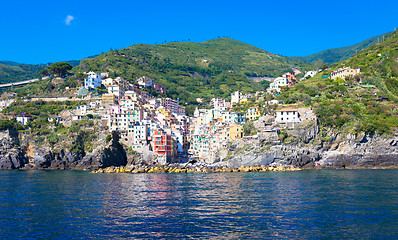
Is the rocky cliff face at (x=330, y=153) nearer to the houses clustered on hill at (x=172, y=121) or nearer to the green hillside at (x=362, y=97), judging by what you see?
the green hillside at (x=362, y=97)

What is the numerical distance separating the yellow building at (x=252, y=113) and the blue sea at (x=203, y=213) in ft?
194

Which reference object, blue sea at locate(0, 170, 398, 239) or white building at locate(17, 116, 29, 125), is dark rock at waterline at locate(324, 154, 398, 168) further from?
white building at locate(17, 116, 29, 125)

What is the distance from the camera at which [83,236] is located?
21.4 meters

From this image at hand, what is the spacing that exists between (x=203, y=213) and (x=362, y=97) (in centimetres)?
7959

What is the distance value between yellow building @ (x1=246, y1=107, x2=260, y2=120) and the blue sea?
59.2 meters

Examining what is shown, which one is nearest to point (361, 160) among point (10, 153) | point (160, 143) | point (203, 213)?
point (160, 143)

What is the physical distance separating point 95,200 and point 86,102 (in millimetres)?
80776

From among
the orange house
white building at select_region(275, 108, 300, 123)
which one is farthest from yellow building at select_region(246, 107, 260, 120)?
the orange house

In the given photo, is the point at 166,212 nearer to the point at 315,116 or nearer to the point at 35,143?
the point at 315,116

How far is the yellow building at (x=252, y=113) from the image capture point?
100706 millimetres

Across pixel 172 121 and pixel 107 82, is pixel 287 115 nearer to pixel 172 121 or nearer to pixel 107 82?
pixel 172 121

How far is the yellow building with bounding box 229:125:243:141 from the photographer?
3561 inches

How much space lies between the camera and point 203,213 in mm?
28219

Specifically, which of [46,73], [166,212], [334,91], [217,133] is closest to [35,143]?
[217,133]
